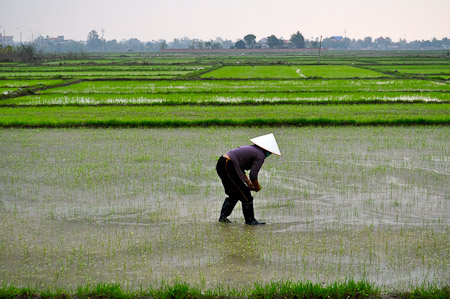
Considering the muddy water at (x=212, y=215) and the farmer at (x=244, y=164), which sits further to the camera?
the farmer at (x=244, y=164)

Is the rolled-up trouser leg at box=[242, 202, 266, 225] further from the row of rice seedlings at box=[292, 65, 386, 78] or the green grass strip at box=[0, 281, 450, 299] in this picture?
the row of rice seedlings at box=[292, 65, 386, 78]

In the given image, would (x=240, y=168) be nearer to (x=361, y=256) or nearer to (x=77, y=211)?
(x=361, y=256)

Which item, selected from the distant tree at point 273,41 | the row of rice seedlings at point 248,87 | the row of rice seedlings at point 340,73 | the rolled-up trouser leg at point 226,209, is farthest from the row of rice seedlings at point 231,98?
the distant tree at point 273,41

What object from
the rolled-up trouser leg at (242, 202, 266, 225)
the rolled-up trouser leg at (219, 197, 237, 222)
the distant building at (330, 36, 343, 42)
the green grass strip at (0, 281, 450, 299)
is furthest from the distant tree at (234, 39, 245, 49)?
the green grass strip at (0, 281, 450, 299)

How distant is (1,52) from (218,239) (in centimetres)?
6205

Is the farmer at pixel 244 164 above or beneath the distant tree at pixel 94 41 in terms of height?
Result: beneath

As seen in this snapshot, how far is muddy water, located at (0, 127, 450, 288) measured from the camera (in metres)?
4.74

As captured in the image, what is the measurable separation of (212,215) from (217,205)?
44 cm

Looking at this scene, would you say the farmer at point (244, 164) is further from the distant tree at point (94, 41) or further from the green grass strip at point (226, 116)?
the distant tree at point (94, 41)

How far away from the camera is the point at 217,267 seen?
188 inches

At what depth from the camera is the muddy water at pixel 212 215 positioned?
4.74 m

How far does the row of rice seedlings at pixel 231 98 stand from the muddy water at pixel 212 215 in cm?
685

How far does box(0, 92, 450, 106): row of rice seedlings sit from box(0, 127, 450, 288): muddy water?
22.5 feet

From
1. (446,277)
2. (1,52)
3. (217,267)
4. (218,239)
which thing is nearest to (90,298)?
(217,267)
